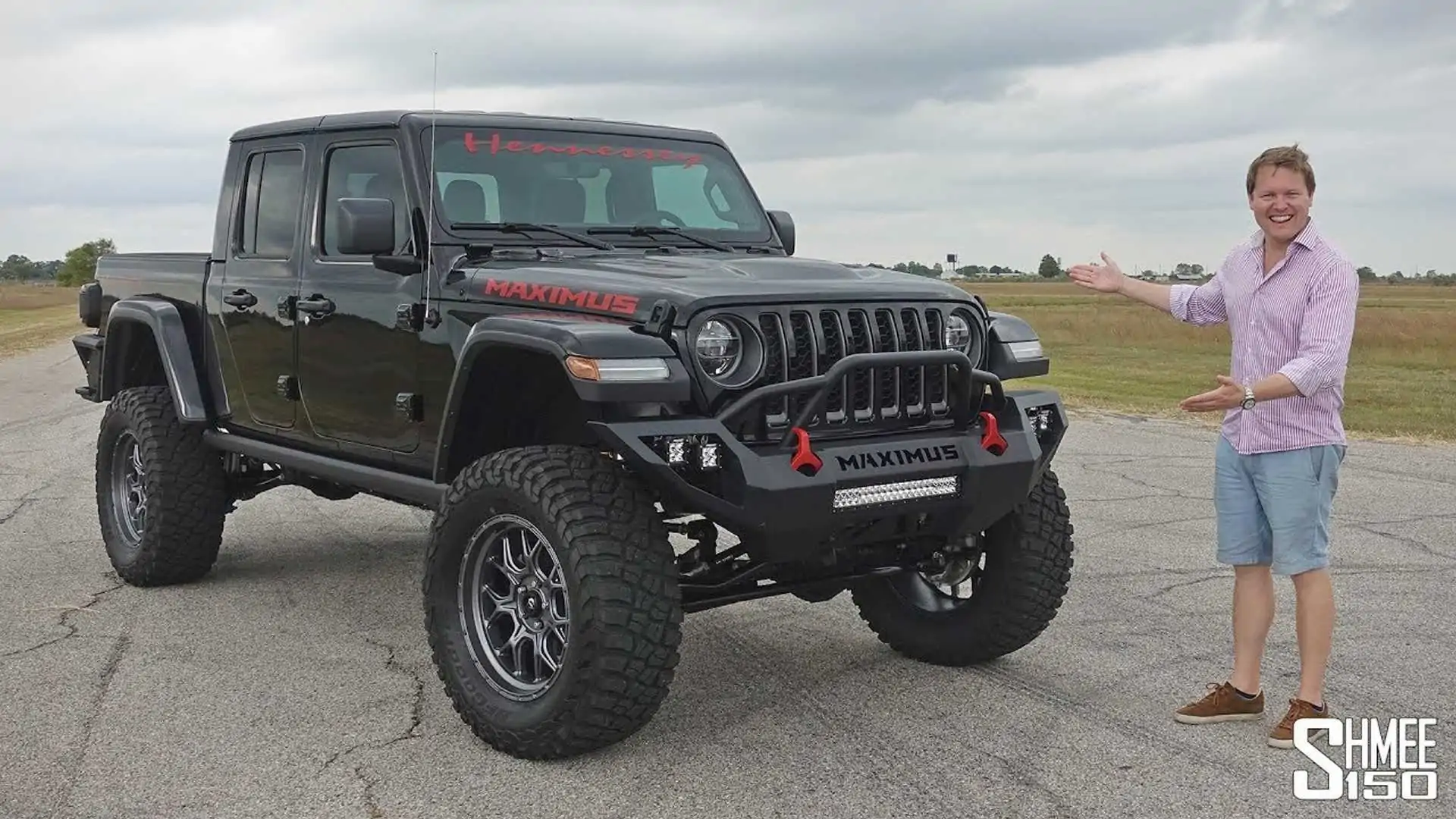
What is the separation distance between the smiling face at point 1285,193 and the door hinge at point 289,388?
388cm

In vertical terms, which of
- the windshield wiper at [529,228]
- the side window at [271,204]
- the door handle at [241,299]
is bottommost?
the door handle at [241,299]

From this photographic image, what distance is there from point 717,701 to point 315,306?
232cm

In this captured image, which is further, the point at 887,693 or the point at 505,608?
the point at 887,693

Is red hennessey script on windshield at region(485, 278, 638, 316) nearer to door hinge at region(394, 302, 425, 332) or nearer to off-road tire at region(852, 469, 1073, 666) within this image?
door hinge at region(394, 302, 425, 332)

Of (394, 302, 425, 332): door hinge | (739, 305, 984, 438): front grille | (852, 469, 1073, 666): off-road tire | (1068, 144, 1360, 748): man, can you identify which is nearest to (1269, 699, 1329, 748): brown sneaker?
(1068, 144, 1360, 748): man

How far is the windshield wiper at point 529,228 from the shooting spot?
575cm

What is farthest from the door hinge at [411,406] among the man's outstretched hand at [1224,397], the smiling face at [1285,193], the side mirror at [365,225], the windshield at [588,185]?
the smiling face at [1285,193]

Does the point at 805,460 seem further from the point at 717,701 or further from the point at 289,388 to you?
the point at 289,388

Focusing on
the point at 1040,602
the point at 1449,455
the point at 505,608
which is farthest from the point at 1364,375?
the point at 505,608

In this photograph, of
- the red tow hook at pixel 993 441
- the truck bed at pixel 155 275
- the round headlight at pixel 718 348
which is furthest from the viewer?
the truck bed at pixel 155 275

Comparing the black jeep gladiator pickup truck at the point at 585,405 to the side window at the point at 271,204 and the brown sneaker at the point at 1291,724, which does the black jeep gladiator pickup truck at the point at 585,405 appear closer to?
the side window at the point at 271,204

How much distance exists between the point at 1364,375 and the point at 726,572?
58.5 feet

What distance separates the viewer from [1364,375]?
67.7ft

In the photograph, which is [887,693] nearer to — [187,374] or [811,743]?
[811,743]
